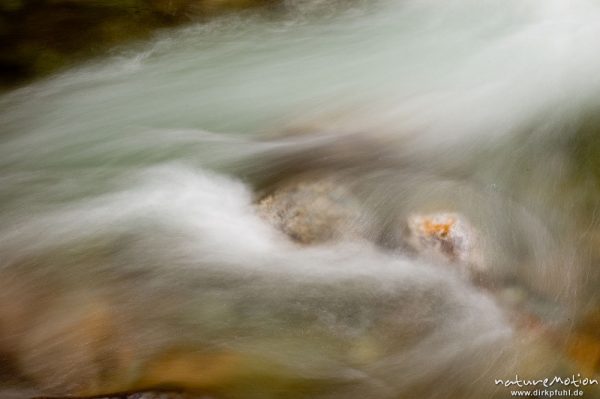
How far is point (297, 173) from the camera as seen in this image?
17.2 ft

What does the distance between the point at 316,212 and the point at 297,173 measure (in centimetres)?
60

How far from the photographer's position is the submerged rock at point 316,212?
472 centimetres

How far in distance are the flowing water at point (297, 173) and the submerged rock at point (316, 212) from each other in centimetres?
9

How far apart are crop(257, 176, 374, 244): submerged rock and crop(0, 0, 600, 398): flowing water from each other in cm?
9

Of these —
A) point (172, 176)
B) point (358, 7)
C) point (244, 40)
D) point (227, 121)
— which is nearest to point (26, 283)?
point (172, 176)

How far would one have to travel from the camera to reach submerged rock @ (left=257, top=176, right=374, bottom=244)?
15.5 ft

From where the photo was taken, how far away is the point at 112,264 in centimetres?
478

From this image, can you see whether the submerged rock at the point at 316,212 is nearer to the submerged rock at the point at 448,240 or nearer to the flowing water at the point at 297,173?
the flowing water at the point at 297,173

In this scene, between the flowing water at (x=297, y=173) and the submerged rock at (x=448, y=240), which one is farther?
the submerged rock at (x=448, y=240)

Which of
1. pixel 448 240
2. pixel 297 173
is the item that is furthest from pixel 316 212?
pixel 448 240

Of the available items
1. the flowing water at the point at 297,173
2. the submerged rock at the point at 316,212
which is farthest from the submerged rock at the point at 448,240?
the submerged rock at the point at 316,212

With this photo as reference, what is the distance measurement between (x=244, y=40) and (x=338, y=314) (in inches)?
171

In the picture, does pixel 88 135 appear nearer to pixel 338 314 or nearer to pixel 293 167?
pixel 293 167

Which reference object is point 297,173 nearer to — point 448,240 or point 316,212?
point 316,212
